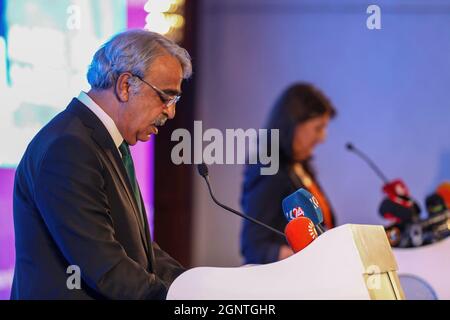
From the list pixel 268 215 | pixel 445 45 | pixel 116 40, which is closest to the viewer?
pixel 116 40

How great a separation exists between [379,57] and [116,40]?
329 cm

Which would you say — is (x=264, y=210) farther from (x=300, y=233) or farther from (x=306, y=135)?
(x=300, y=233)

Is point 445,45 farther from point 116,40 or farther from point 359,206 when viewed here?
point 116,40

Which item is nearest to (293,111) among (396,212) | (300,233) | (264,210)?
(264,210)

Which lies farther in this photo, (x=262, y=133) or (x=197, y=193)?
(x=197, y=193)

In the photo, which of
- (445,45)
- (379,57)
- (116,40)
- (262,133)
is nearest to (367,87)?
(379,57)

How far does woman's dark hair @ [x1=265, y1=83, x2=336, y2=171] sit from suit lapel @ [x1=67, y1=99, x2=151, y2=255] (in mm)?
1414

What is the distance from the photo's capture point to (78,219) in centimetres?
183

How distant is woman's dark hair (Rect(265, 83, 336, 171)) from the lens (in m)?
3.39

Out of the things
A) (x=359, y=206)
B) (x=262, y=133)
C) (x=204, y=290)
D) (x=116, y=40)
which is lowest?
(x=359, y=206)

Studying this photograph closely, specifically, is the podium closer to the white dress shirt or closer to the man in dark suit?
the man in dark suit

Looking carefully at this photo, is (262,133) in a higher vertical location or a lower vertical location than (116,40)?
lower

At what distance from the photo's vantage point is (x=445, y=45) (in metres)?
5.08

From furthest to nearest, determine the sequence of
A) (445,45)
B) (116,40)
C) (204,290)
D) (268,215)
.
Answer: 1. (445,45)
2. (268,215)
3. (116,40)
4. (204,290)
